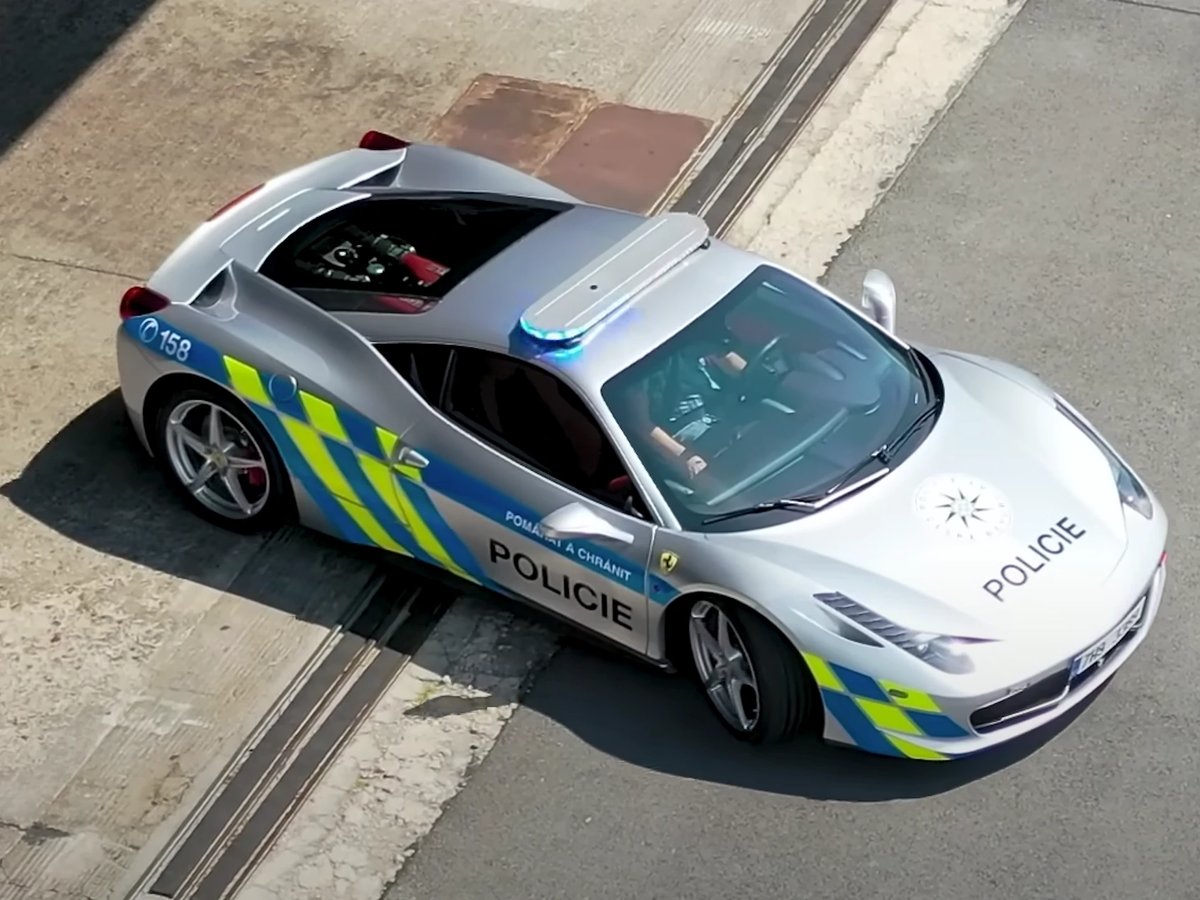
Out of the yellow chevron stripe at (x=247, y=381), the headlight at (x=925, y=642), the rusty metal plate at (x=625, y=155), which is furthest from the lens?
the rusty metal plate at (x=625, y=155)

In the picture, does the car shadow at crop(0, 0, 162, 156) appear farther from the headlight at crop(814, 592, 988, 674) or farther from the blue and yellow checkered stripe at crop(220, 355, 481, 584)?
the headlight at crop(814, 592, 988, 674)

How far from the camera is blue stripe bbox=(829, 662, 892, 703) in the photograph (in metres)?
6.74

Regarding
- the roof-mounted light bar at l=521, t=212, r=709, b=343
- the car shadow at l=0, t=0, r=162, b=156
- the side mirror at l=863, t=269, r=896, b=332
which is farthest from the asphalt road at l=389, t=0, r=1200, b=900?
the car shadow at l=0, t=0, r=162, b=156

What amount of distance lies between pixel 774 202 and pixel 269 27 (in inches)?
142

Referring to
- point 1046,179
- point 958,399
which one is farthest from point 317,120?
point 958,399

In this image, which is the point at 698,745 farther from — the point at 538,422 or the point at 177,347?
the point at 177,347

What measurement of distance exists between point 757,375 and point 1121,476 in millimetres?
1463

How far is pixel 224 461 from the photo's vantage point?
27.6ft

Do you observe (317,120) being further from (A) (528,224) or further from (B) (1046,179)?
(B) (1046,179)

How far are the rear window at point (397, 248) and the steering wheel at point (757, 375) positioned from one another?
48.6 inches

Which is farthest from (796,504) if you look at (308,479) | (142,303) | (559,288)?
(142,303)

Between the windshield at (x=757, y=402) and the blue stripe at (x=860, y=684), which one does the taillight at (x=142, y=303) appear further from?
the blue stripe at (x=860, y=684)

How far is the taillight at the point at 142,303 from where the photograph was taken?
8.36m

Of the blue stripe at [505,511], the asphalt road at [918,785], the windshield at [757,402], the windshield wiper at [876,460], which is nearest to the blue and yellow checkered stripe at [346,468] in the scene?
the blue stripe at [505,511]
